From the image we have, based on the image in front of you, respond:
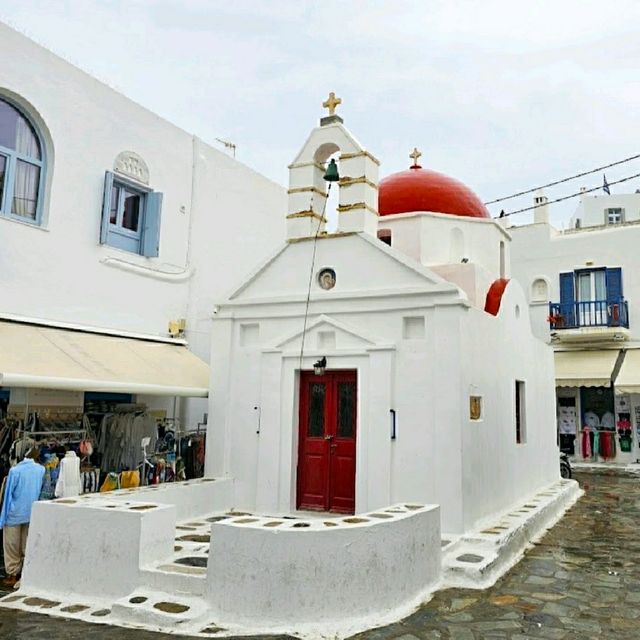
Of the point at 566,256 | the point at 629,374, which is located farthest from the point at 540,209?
the point at 629,374

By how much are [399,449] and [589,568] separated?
318 cm

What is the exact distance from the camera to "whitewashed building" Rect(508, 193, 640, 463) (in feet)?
74.7

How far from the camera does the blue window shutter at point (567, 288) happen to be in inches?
949

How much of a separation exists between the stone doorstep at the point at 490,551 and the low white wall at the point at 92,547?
11.9 feet

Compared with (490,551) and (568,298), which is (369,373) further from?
(568,298)

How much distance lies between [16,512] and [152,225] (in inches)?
290

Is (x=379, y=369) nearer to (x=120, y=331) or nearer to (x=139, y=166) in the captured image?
(x=120, y=331)

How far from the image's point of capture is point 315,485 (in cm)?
1113

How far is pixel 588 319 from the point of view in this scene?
23547 millimetres

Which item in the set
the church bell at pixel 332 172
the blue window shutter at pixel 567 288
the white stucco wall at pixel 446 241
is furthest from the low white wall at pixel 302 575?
the blue window shutter at pixel 567 288

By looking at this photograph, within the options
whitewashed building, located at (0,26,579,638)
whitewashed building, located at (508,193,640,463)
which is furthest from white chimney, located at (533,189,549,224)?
whitewashed building, located at (0,26,579,638)

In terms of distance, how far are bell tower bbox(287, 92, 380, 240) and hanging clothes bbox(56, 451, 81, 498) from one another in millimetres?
5501

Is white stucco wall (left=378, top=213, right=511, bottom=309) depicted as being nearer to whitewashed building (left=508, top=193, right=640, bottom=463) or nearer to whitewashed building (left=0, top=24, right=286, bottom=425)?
whitewashed building (left=0, top=24, right=286, bottom=425)

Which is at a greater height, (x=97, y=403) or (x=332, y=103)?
(x=332, y=103)
